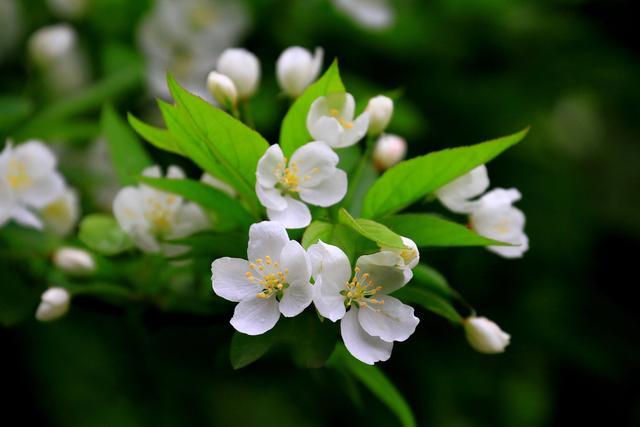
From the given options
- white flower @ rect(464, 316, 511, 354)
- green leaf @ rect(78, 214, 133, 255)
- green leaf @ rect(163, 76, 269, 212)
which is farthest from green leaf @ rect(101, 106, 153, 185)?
white flower @ rect(464, 316, 511, 354)

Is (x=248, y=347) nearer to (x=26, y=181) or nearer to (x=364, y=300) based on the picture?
(x=364, y=300)

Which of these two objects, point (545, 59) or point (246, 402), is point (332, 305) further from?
point (545, 59)

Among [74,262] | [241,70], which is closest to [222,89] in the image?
[241,70]

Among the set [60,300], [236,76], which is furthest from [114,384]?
[236,76]

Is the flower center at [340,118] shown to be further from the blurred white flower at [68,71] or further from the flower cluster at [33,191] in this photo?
→ the blurred white flower at [68,71]

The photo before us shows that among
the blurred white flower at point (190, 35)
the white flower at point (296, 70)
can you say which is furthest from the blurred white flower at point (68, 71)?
the white flower at point (296, 70)
